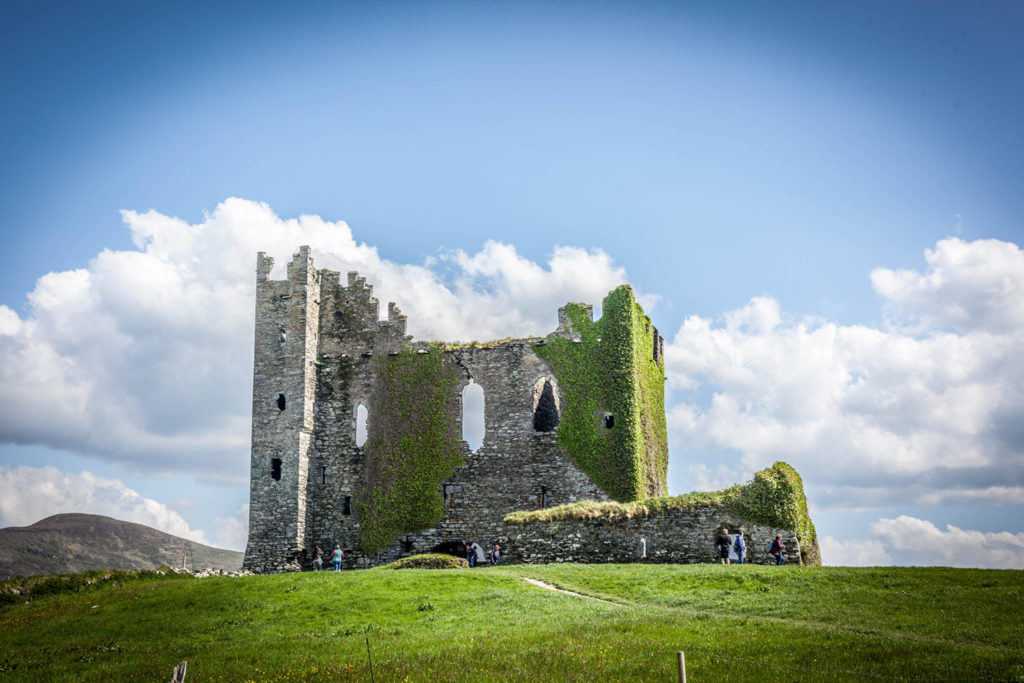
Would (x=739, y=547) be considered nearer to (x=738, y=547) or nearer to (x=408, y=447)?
(x=738, y=547)

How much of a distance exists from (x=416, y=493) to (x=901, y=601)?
2496cm

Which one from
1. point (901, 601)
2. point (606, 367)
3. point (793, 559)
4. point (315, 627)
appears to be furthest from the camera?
point (606, 367)

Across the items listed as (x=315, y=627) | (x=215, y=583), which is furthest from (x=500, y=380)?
(x=315, y=627)

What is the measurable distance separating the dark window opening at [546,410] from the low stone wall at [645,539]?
11309mm

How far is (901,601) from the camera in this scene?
68.8 feet

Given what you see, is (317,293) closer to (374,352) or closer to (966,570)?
(374,352)

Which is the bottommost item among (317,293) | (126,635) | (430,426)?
(126,635)

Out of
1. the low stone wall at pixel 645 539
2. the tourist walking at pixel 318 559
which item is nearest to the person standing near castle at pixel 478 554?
the low stone wall at pixel 645 539

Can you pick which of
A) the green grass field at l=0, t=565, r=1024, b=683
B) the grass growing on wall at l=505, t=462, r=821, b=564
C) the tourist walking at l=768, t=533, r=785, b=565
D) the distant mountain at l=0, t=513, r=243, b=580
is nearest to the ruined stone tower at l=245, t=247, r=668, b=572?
the grass growing on wall at l=505, t=462, r=821, b=564

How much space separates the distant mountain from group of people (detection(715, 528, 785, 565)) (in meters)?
31.9

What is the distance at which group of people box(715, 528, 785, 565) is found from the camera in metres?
29.6

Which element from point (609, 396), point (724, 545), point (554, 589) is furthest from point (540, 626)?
point (609, 396)

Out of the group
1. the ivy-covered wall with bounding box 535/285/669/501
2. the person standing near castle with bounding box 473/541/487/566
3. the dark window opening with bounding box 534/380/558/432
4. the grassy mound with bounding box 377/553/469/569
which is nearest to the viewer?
the grassy mound with bounding box 377/553/469/569

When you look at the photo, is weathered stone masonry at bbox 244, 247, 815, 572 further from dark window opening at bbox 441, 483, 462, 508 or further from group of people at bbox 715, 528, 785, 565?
group of people at bbox 715, 528, 785, 565
